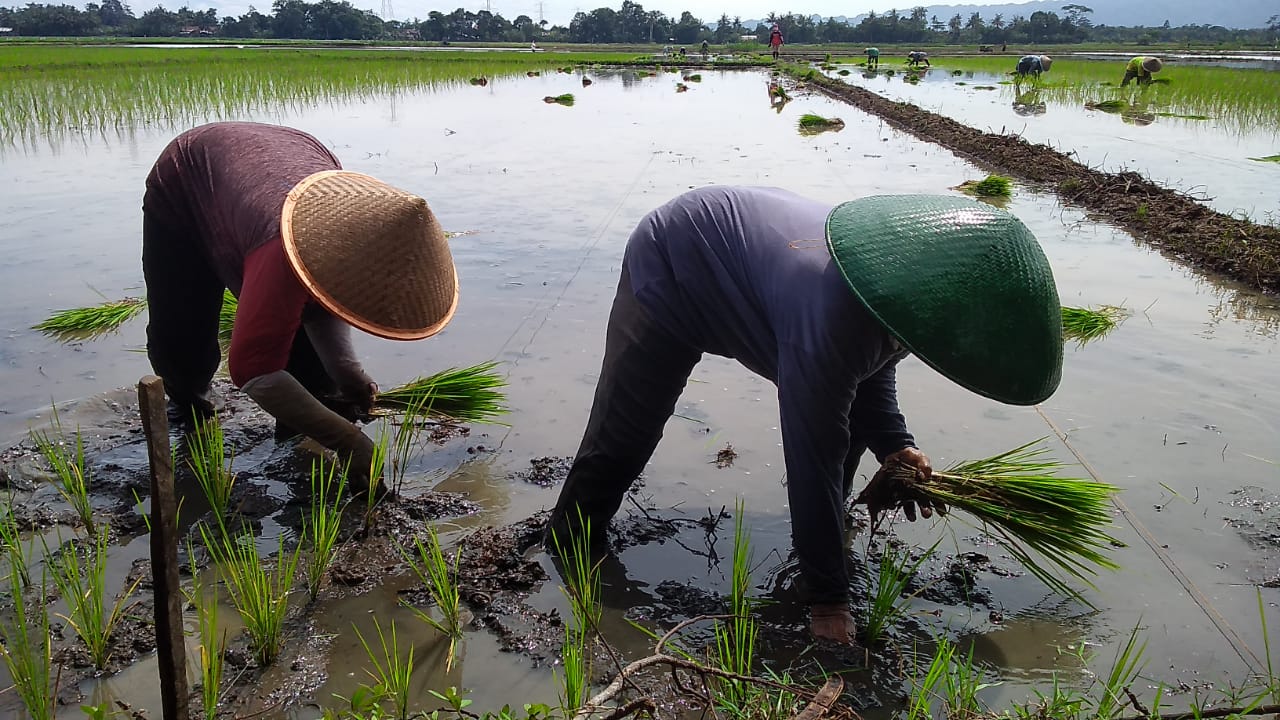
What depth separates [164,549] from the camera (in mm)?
1315

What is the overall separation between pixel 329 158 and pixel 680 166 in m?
6.18

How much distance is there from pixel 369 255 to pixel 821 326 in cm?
113

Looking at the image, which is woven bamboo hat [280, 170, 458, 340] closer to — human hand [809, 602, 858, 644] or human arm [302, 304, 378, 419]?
human arm [302, 304, 378, 419]

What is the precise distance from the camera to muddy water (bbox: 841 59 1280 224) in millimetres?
7520

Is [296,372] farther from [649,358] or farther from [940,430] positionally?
[940,430]

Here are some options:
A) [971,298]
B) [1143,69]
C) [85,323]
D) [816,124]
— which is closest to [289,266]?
[971,298]

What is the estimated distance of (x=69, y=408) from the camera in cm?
338

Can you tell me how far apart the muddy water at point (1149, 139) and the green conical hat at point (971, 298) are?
5969 millimetres

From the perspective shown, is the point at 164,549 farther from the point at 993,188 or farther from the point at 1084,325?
the point at 993,188

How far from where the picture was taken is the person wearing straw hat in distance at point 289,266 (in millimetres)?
2180

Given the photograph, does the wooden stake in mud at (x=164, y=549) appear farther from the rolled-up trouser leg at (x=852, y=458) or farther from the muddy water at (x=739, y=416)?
the rolled-up trouser leg at (x=852, y=458)

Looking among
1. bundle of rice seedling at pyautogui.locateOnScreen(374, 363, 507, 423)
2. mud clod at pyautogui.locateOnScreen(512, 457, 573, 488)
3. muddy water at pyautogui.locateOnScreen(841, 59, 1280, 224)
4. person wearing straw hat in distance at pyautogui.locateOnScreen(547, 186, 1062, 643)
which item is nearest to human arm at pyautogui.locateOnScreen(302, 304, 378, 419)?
bundle of rice seedling at pyautogui.locateOnScreen(374, 363, 507, 423)

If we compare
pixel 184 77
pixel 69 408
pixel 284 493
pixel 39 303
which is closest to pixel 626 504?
Result: pixel 284 493

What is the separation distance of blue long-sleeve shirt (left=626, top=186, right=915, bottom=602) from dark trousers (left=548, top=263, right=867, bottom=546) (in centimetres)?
7
